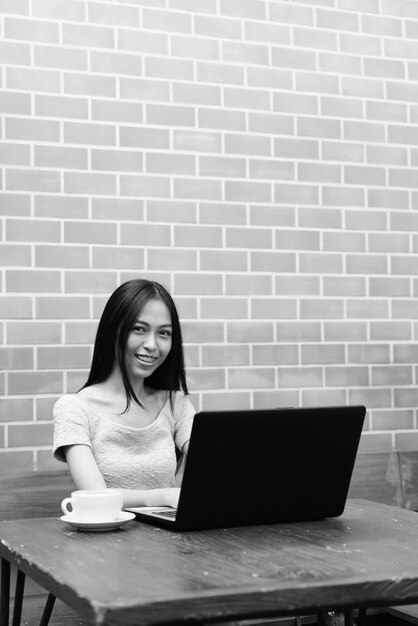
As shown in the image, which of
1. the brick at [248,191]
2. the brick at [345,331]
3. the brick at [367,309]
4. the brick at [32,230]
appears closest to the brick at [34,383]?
the brick at [32,230]

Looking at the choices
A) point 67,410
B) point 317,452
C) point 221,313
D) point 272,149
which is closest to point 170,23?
point 272,149

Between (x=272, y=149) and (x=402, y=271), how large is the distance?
0.72 m

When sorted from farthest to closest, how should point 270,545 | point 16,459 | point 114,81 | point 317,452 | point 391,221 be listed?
point 391,221 → point 114,81 → point 16,459 → point 317,452 → point 270,545

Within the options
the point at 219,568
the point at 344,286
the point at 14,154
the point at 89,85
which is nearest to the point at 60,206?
the point at 14,154

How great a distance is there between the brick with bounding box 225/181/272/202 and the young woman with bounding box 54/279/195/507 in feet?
2.91

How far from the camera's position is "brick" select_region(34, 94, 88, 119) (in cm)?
307

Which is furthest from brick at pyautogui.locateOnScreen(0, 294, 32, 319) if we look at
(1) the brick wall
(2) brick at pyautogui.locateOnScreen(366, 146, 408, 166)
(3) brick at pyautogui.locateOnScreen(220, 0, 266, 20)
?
(2) brick at pyautogui.locateOnScreen(366, 146, 408, 166)

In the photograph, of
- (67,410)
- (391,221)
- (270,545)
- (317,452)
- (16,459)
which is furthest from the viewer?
(391,221)

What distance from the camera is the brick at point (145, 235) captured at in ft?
10.3

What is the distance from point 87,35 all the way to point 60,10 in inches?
4.9

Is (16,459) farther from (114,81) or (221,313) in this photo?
(114,81)

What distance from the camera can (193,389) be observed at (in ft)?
10.5

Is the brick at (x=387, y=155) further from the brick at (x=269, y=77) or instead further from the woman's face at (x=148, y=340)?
the woman's face at (x=148, y=340)

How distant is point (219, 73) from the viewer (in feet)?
10.9
